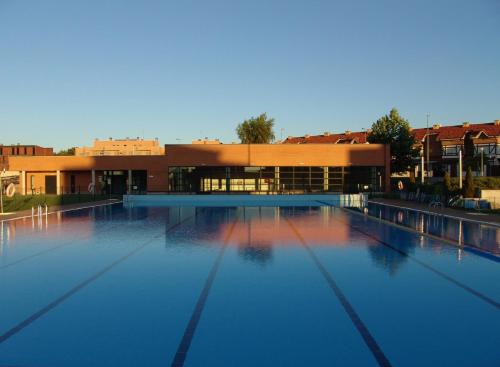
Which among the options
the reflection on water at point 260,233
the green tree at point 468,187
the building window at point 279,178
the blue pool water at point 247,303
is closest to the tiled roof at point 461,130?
the building window at point 279,178

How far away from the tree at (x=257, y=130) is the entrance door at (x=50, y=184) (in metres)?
36.1

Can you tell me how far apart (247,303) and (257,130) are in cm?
7374

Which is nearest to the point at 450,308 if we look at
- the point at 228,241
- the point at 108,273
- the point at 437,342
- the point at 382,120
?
the point at 437,342

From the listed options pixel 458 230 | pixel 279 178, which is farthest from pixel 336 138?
pixel 458 230

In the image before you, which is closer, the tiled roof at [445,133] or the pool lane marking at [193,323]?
the pool lane marking at [193,323]

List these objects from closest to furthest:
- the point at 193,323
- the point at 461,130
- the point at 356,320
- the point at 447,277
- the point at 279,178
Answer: the point at 193,323 < the point at 356,320 < the point at 447,277 < the point at 279,178 < the point at 461,130

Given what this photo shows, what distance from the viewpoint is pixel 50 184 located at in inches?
1980

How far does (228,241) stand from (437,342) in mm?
9144

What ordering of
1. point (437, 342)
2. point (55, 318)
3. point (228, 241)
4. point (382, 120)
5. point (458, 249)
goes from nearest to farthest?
point (437, 342) → point (55, 318) → point (458, 249) → point (228, 241) → point (382, 120)

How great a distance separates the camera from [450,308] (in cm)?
712

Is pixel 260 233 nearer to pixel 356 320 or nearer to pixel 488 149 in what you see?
pixel 356 320

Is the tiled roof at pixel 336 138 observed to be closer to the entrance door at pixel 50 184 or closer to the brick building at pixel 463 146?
the brick building at pixel 463 146

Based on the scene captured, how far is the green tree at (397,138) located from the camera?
171 ft

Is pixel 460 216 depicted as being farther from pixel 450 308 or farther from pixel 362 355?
pixel 362 355
